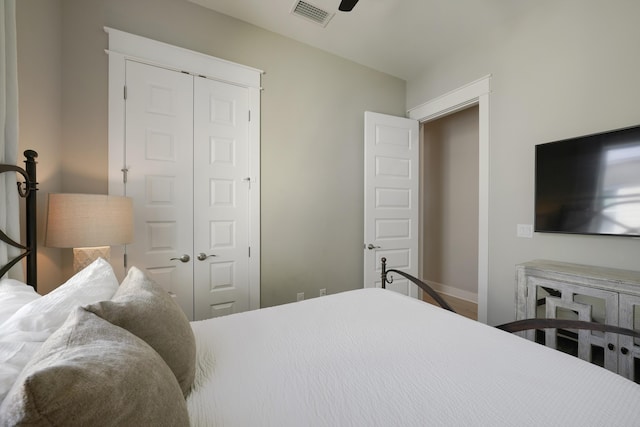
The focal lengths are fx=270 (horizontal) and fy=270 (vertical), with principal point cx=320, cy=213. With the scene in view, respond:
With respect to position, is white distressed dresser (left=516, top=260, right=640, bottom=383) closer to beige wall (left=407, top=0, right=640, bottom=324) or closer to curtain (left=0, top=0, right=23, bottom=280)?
beige wall (left=407, top=0, right=640, bottom=324)

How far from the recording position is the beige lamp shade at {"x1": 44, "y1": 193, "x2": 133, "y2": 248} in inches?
57.9

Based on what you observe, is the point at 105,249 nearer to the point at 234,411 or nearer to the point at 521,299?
the point at 234,411

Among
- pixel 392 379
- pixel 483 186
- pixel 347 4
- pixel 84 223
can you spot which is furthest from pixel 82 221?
pixel 483 186

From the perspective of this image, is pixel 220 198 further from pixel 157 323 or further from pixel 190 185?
pixel 157 323

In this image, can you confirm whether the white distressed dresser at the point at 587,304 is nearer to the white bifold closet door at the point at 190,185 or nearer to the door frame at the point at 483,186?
the door frame at the point at 483,186

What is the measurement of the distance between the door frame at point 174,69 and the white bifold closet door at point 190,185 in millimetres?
46

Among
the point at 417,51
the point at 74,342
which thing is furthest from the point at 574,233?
the point at 74,342

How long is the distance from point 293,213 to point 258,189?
1.45 feet

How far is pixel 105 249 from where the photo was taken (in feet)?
5.63

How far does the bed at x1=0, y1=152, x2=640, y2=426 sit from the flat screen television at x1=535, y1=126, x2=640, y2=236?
1391mm

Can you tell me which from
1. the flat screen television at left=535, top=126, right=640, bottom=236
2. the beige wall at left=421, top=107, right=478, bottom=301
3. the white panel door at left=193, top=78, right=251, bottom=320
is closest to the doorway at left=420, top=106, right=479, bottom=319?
the beige wall at left=421, top=107, right=478, bottom=301

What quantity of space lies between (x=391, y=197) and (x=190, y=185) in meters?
2.14

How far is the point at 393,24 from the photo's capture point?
2.53 m

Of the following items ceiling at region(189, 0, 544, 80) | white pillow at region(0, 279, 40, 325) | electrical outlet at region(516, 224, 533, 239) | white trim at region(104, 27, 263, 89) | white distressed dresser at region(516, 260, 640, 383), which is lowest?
white distressed dresser at region(516, 260, 640, 383)
